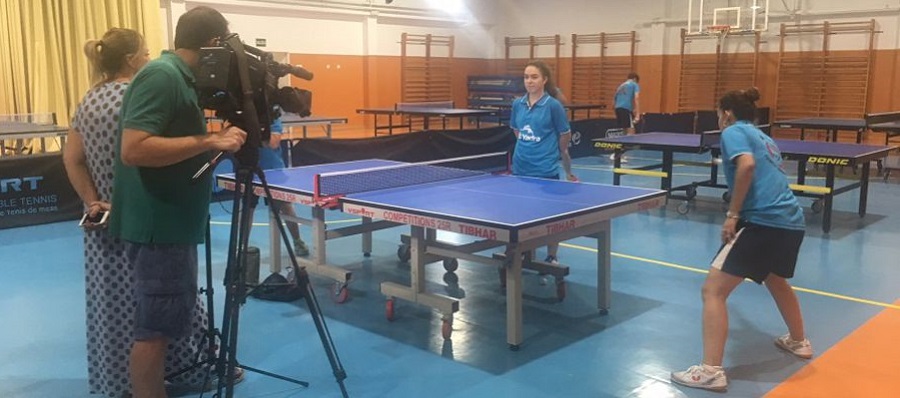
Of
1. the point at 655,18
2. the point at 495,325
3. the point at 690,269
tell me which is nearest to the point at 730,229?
the point at 495,325

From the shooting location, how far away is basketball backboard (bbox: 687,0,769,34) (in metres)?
16.2

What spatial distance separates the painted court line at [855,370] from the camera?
378 centimetres

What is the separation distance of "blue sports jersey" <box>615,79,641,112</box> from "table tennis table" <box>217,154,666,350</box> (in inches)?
364

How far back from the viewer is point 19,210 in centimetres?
787

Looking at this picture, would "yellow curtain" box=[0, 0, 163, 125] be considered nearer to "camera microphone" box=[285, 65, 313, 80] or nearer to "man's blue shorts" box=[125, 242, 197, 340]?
"camera microphone" box=[285, 65, 313, 80]

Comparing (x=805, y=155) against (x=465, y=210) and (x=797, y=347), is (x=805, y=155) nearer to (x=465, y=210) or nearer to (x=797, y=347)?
(x=797, y=347)

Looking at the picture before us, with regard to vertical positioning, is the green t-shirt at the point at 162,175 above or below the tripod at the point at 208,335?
above

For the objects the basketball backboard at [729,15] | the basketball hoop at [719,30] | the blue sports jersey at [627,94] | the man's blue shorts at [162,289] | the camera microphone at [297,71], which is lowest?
the man's blue shorts at [162,289]

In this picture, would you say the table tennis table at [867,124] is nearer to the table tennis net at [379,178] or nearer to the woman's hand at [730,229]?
the table tennis net at [379,178]

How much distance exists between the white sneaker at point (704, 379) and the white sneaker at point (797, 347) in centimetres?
64

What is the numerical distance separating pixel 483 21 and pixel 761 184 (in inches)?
729

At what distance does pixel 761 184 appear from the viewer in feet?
12.5

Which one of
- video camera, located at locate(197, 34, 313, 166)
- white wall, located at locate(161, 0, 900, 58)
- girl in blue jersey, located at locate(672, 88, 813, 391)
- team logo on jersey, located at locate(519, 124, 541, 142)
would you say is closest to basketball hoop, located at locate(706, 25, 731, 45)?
white wall, located at locate(161, 0, 900, 58)

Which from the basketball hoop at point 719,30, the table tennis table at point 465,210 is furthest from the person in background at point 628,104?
the table tennis table at point 465,210
